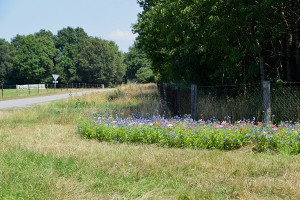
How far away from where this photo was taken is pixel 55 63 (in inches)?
2975

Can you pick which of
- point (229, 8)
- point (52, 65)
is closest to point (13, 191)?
point (229, 8)

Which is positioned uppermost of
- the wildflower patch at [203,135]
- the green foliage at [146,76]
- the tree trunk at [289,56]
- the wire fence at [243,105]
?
the green foliage at [146,76]

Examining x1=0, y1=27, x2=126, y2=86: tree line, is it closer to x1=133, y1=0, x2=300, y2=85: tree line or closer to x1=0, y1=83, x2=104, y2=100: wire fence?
x1=0, y1=83, x2=104, y2=100: wire fence

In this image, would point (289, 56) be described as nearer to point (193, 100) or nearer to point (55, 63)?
point (193, 100)

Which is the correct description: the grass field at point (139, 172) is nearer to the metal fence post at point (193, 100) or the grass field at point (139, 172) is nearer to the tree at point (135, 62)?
the metal fence post at point (193, 100)

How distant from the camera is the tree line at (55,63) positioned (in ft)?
222

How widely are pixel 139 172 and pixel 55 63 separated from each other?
247ft

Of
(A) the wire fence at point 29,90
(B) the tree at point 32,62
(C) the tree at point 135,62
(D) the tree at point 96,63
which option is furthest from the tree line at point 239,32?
(B) the tree at point 32,62

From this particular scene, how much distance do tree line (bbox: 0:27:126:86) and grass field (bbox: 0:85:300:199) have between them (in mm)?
64259

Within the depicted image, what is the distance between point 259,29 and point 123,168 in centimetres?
771

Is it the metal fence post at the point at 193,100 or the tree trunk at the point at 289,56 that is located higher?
the tree trunk at the point at 289,56

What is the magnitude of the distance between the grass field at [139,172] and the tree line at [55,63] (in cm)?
6426

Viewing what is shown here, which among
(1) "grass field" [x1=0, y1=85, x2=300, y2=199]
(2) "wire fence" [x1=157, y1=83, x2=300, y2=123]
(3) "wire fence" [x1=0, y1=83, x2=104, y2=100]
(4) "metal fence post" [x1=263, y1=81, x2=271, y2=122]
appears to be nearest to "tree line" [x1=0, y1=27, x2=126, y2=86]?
(3) "wire fence" [x1=0, y1=83, x2=104, y2=100]

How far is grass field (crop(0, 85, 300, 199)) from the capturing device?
3.89m
